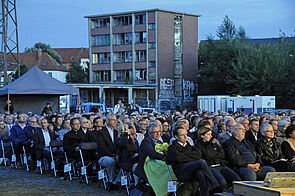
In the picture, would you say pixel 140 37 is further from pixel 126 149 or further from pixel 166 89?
pixel 126 149

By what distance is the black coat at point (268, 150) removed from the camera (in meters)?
8.67

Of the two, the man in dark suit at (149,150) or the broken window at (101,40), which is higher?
the broken window at (101,40)

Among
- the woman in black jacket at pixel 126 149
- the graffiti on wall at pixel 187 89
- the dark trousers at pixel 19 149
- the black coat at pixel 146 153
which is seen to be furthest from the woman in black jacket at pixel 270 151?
the graffiti on wall at pixel 187 89

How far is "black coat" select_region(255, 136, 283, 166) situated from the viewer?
8672mm

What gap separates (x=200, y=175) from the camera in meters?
6.79

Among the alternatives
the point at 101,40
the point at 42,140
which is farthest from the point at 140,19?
the point at 42,140

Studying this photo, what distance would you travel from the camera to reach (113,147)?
1027 centimetres

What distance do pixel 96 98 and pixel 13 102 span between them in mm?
38924

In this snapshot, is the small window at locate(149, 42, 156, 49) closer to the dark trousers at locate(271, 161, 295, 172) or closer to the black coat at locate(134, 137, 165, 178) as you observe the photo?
the dark trousers at locate(271, 161, 295, 172)

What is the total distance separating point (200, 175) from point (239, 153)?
1671 mm

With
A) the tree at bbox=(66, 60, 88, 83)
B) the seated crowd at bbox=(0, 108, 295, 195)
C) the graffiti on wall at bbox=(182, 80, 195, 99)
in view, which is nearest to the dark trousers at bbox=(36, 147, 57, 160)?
the seated crowd at bbox=(0, 108, 295, 195)

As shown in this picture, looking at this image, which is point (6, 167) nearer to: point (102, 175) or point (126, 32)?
point (102, 175)

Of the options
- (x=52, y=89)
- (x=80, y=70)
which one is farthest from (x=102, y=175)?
(x=80, y=70)

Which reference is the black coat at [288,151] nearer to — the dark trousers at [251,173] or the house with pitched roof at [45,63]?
the dark trousers at [251,173]
